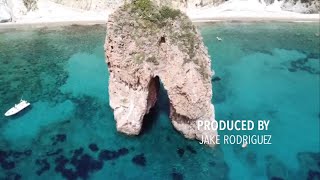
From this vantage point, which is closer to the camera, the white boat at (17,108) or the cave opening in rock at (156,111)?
the cave opening in rock at (156,111)

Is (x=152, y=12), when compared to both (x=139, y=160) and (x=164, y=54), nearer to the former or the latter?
(x=164, y=54)

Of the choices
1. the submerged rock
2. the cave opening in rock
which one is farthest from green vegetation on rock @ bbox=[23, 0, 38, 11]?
the submerged rock

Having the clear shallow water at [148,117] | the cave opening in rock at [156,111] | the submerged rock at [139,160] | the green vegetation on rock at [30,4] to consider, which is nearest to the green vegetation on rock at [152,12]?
the cave opening in rock at [156,111]

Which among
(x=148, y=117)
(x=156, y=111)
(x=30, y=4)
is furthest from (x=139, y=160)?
(x=30, y=4)

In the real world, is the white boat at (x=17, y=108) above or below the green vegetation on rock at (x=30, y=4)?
below

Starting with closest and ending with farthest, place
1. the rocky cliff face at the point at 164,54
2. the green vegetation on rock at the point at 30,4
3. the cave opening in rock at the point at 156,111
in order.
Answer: the rocky cliff face at the point at 164,54 < the cave opening in rock at the point at 156,111 < the green vegetation on rock at the point at 30,4

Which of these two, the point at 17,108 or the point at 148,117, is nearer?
the point at 148,117

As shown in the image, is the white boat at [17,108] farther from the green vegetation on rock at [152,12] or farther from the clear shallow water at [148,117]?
the green vegetation on rock at [152,12]
